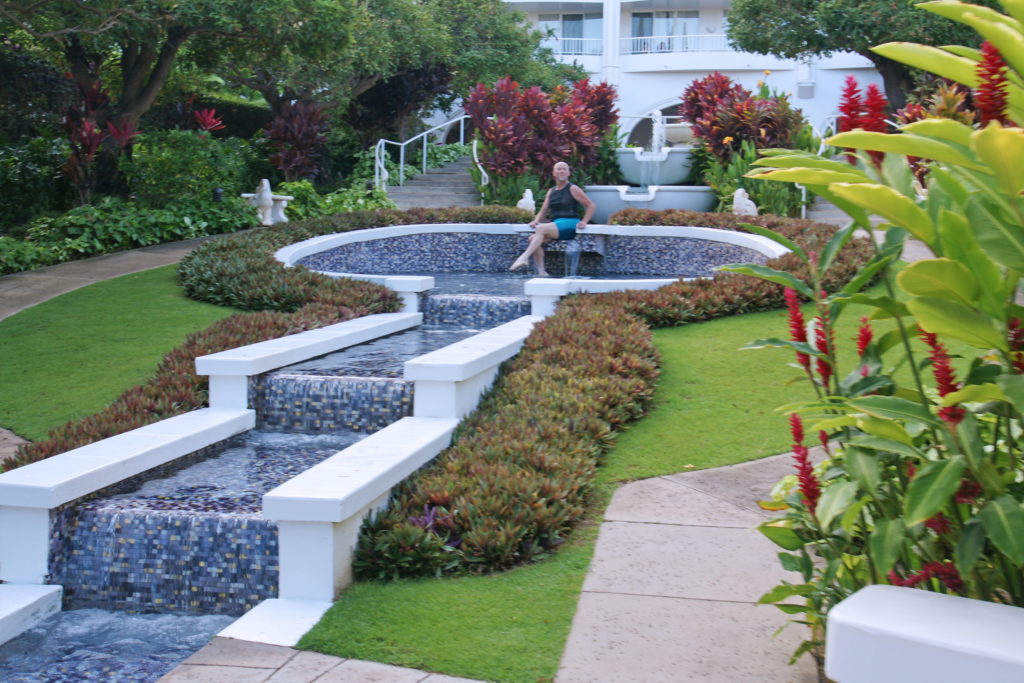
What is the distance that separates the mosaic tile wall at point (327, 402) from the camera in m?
6.59

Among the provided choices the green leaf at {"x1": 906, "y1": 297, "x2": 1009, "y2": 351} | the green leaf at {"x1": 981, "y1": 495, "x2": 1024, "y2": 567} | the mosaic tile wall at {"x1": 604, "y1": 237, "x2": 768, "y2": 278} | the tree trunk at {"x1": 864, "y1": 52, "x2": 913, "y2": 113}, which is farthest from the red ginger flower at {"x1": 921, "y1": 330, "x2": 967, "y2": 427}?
the tree trunk at {"x1": 864, "y1": 52, "x2": 913, "y2": 113}

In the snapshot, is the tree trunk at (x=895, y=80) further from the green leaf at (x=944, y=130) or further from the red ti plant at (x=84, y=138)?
the green leaf at (x=944, y=130)

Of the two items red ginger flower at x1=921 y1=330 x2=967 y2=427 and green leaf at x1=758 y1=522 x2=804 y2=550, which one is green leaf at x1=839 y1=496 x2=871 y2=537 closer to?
red ginger flower at x1=921 y1=330 x2=967 y2=427

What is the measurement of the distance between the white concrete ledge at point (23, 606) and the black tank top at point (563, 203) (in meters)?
8.97

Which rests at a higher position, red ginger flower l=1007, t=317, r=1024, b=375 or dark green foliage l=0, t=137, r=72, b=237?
dark green foliage l=0, t=137, r=72, b=237

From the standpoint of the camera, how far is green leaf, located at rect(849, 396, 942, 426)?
104 inches

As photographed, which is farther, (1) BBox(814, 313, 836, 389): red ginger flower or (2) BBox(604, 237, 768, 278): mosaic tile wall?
(2) BBox(604, 237, 768, 278): mosaic tile wall

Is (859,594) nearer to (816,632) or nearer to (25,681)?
(816,632)


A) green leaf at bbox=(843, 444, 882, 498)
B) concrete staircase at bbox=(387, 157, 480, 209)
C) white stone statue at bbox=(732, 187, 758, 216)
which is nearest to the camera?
green leaf at bbox=(843, 444, 882, 498)

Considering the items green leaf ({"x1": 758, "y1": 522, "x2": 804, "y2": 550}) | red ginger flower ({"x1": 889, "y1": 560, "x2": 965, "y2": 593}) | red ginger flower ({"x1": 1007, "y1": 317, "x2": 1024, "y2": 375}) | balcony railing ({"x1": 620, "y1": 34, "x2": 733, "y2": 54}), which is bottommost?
green leaf ({"x1": 758, "y1": 522, "x2": 804, "y2": 550})

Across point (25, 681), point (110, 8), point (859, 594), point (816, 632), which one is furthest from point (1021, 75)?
point (110, 8)

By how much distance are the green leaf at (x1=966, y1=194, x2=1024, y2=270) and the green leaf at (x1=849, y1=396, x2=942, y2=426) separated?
48cm

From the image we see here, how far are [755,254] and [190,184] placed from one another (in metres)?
9.13

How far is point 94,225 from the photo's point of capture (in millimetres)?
13805
